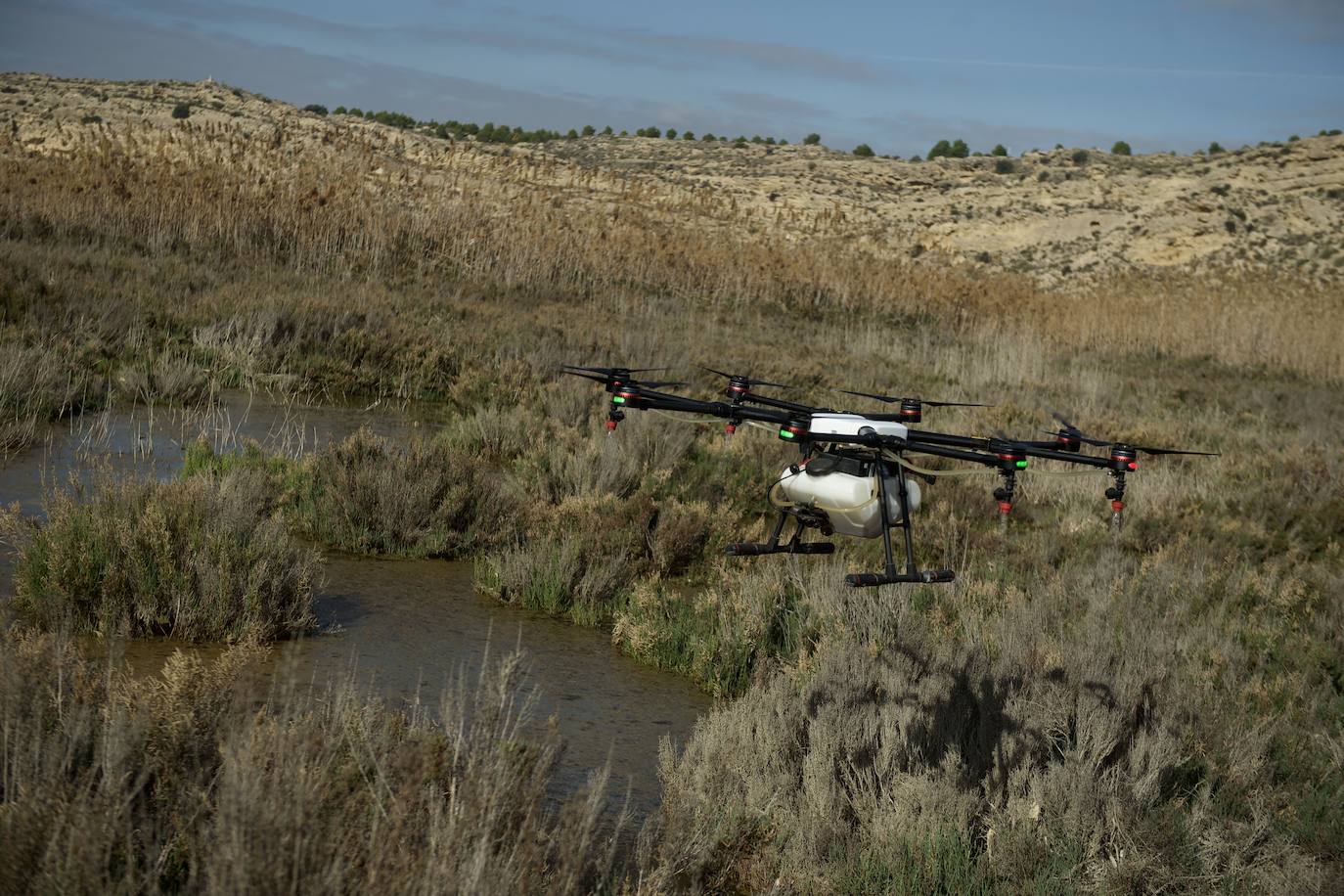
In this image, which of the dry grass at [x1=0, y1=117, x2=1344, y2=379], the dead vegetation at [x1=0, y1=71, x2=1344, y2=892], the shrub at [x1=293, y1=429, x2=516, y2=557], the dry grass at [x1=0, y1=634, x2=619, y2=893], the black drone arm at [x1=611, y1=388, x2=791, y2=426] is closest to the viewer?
the dry grass at [x1=0, y1=634, x2=619, y2=893]

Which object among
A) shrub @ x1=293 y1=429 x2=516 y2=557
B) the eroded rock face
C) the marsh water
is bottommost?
the marsh water

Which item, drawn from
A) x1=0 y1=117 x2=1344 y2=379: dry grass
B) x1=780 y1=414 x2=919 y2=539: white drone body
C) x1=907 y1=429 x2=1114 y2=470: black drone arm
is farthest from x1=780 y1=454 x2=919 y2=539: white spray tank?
x1=0 y1=117 x2=1344 y2=379: dry grass

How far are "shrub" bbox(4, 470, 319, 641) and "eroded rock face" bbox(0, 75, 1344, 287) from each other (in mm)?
24146

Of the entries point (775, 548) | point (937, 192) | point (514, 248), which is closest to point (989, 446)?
point (775, 548)

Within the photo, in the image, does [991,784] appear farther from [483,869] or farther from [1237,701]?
[483,869]

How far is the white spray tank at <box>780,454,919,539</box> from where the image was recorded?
390cm

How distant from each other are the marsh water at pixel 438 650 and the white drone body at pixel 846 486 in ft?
4.45

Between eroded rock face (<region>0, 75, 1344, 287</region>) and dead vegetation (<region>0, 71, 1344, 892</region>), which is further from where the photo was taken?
eroded rock face (<region>0, 75, 1344, 287</region>)

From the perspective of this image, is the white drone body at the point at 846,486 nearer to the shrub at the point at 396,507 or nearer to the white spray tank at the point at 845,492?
the white spray tank at the point at 845,492

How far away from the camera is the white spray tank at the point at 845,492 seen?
390cm

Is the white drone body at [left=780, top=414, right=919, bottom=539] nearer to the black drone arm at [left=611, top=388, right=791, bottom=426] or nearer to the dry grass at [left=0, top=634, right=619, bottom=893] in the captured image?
the black drone arm at [left=611, top=388, right=791, bottom=426]

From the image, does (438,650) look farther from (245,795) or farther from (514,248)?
(514,248)

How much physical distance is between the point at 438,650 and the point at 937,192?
51.2 metres

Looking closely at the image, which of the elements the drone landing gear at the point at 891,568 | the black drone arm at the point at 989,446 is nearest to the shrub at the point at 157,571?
the drone landing gear at the point at 891,568
